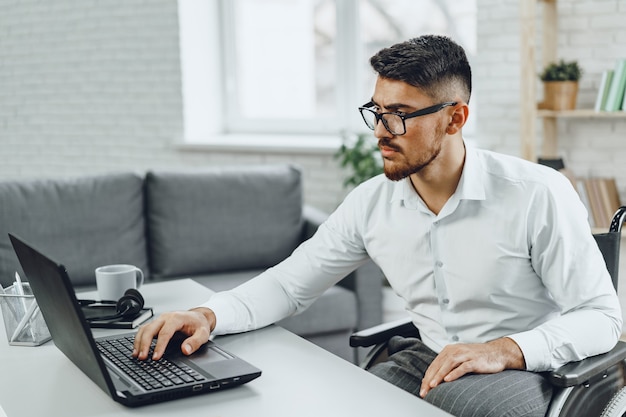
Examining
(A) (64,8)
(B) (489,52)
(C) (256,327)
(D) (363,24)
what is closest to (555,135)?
(B) (489,52)

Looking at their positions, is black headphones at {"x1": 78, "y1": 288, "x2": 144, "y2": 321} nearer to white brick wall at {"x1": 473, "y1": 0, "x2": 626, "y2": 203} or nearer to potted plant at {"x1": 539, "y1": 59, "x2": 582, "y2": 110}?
potted plant at {"x1": 539, "y1": 59, "x2": 582, "y2": 110}

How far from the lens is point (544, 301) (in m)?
1.73

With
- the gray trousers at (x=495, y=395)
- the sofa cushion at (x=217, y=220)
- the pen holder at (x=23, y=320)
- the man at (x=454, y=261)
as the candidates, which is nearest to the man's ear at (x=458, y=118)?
the man at (x=454, y=261)

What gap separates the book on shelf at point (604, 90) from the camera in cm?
336

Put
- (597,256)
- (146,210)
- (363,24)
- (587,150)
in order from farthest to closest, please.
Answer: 1. (363,24)
2. (587,150)
3. (146,210)
4. (597,256)

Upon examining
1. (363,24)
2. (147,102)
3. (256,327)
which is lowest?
(256,327)

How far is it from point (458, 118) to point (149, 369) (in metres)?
0.86

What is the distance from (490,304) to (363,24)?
3.02m

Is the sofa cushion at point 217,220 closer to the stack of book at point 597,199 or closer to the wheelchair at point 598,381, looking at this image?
the stack of book at point 597,199

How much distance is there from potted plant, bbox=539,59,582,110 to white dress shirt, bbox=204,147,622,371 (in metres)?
1.80

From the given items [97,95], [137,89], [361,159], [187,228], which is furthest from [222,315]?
[97,95]

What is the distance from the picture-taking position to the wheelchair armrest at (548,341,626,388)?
1437 mm

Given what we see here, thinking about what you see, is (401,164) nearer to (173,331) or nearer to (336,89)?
(173,331)

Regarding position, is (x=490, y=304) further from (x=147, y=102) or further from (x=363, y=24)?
(x=147, y=102)
